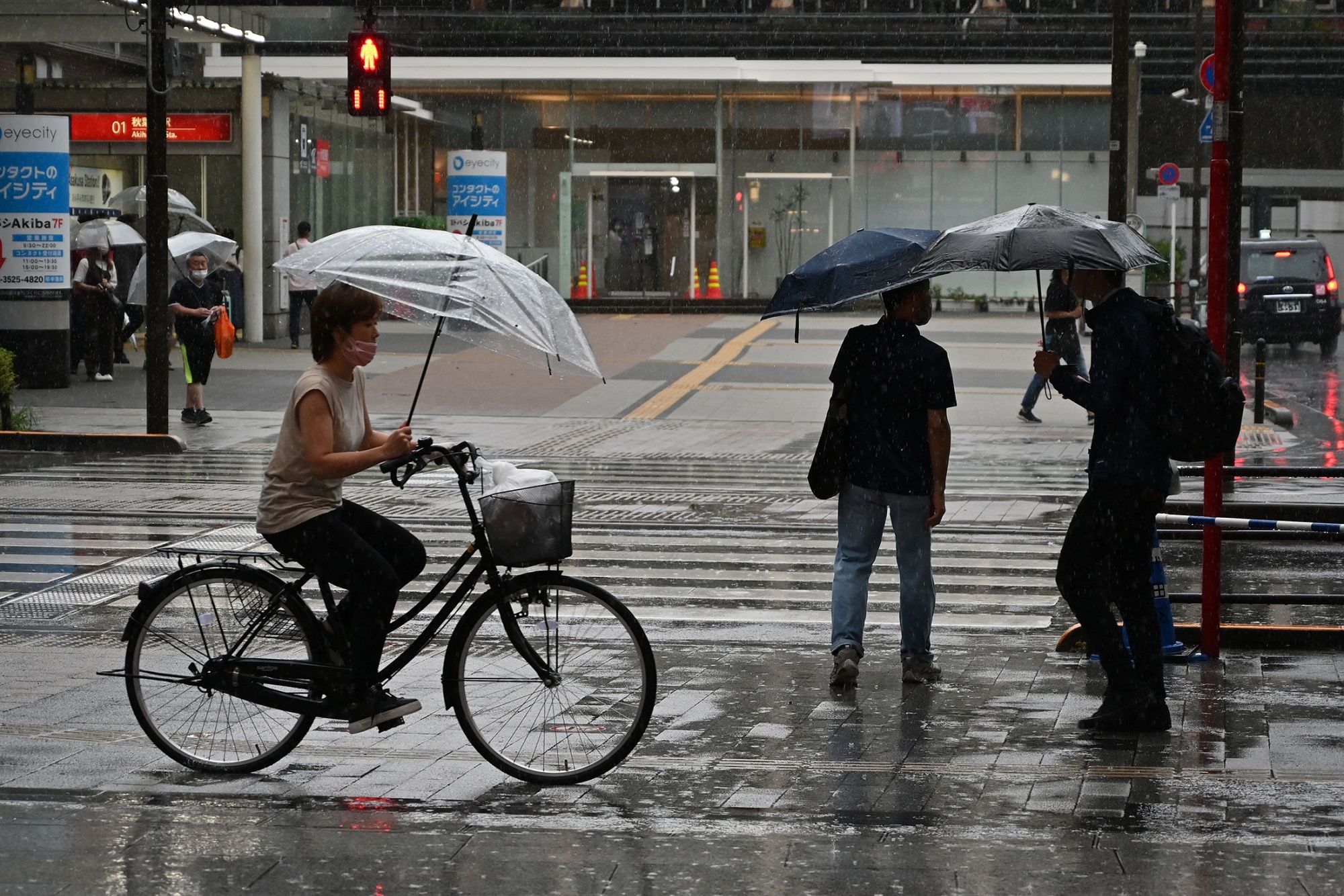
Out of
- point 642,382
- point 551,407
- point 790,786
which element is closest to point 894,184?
point 642,382

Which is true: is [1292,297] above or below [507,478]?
above

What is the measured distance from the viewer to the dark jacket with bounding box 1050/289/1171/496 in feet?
23.2

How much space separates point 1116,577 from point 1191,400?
757mm

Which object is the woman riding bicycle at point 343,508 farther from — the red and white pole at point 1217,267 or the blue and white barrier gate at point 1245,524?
the red and white pole at point 1217,267

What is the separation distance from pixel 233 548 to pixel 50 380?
1247 centimetres

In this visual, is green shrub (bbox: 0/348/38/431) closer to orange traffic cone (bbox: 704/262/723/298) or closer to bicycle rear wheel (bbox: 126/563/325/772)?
bicycle rear wheel (bbox: 126/563/325/772)

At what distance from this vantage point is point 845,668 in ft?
25.8

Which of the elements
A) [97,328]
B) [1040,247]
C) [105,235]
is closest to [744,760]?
[1040,247]

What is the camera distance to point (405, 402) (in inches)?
869

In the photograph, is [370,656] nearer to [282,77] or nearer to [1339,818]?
[1339,818]

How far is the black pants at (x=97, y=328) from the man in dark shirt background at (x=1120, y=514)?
19.5 meters

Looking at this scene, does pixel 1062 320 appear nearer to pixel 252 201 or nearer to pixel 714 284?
pixel 252 201

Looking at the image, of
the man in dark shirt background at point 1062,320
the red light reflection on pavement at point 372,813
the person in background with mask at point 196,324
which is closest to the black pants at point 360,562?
the red light reflection on pavement at point 372,813

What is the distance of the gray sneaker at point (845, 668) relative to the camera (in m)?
7.87
